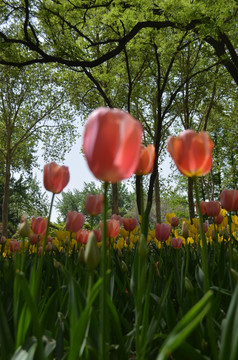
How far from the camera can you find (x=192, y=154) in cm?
91

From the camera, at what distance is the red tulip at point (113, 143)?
65cm

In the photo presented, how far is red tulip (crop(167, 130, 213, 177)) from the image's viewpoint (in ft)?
2.95

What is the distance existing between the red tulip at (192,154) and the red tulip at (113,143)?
0.27 meters

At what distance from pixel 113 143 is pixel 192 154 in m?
0.31

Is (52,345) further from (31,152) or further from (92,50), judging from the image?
(31,152)

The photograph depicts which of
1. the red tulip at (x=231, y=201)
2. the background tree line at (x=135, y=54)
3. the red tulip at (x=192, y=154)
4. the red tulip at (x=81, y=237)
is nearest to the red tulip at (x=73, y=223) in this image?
Answer: the red tulip at (x=81, y=237)

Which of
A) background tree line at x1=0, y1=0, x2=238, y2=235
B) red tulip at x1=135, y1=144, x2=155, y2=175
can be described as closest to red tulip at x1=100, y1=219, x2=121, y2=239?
red tulip at x1=135, y1=144, x2=155, y2=175

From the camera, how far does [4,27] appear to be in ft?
53.5

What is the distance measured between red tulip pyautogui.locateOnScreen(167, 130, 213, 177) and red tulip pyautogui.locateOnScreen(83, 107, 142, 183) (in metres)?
0.27

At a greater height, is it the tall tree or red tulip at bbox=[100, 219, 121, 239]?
the tall tree

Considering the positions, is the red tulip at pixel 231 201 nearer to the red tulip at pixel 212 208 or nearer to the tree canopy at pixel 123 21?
the red tulip at pixel 212 208

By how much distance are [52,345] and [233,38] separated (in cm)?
1333

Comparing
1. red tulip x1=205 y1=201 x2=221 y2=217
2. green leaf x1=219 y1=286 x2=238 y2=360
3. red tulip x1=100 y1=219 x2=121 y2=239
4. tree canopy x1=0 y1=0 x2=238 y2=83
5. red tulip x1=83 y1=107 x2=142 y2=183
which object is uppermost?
tree canopy x1=0 y1=0 x2=238 y2=83

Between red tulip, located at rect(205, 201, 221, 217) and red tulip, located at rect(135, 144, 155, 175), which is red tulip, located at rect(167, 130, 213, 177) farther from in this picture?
red tulip, located at rect(205, 201, 221, 217)
